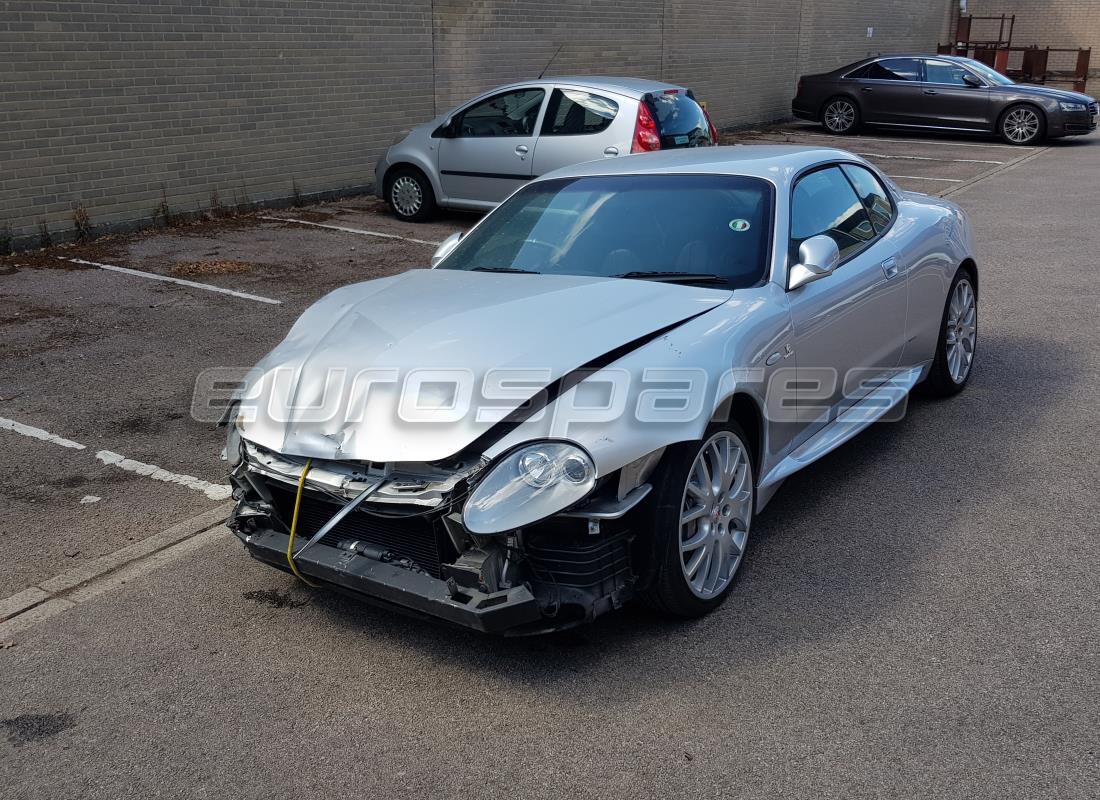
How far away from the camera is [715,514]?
3.93 metres

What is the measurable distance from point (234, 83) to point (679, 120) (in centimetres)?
495

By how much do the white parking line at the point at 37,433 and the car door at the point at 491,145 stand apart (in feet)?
21.0

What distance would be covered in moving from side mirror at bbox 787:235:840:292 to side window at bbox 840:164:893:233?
1132mm

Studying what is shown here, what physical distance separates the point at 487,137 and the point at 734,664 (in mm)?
8809

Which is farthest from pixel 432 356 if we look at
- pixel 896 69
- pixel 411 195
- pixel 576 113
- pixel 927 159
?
pixel 896 69

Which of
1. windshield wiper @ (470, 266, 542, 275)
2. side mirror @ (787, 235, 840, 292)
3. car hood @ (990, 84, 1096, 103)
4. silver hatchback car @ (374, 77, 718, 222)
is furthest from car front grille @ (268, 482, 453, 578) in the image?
car hood @ (990, 84, 1096, 103)

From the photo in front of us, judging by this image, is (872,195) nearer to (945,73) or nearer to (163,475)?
(163,475)

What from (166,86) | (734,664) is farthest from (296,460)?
(166,86)

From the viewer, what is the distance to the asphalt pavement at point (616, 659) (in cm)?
312

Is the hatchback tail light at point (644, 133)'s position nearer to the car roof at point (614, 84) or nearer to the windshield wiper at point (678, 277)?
the car roof at point (614, 84)

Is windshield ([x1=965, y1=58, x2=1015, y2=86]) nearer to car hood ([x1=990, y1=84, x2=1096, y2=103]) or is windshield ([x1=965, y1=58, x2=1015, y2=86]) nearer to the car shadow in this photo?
car hood ([x1=990, y1=84, x2=1096, y2=103])

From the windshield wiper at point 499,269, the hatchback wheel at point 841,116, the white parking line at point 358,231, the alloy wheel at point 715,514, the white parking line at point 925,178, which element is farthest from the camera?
the hatchback wheel at point 841,116

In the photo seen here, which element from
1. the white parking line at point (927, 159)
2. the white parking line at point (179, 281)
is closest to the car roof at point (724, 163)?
the white parking line at point (179, 281)

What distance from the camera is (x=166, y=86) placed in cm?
1144
